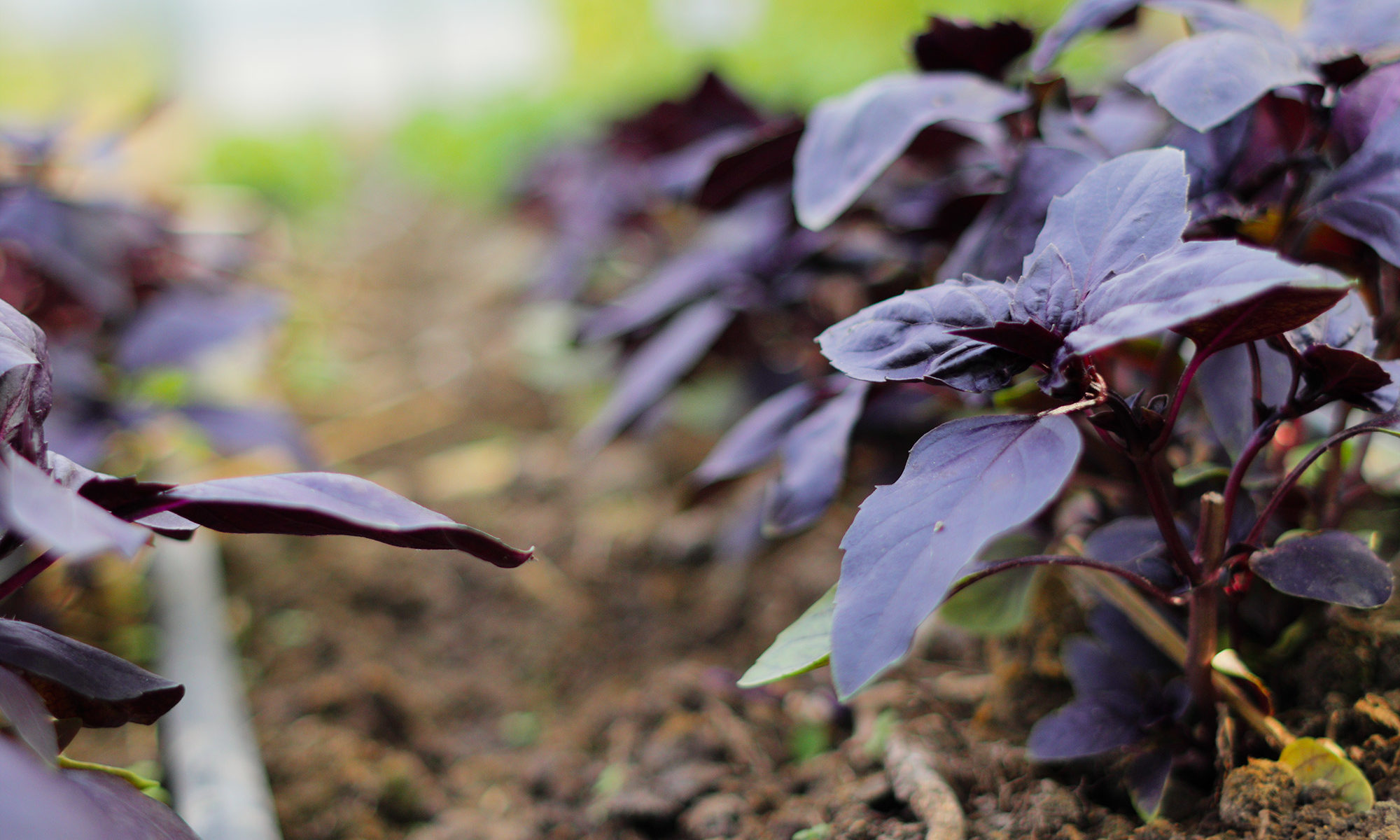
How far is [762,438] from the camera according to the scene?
894 mm

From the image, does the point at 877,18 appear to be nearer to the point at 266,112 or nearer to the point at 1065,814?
the point at 1065,814

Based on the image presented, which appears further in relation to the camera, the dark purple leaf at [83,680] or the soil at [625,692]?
the soil at [625,692]

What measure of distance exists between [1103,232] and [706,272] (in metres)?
0.67

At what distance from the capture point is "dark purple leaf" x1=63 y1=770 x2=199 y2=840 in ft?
1.58

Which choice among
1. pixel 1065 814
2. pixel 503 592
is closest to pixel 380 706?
pixel 503 592

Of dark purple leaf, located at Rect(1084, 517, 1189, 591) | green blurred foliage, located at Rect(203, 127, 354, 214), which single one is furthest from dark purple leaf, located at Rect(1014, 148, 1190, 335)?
green blurred foliage, located at Rect(203, 127, 354, 214)

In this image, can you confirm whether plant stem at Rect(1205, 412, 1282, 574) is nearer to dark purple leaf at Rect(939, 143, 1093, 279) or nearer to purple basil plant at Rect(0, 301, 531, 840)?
dark purple leaf at Rect(939, 143, 1093, 279)

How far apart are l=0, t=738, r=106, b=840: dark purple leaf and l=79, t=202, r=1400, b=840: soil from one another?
1.80ft

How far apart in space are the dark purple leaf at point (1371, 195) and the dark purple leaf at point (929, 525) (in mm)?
299

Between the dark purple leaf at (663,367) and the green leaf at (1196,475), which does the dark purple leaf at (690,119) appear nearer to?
the dark purple leaf at (663,367)

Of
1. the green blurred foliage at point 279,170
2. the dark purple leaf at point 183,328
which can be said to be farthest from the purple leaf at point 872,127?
the green blurred foliage at point 279,170

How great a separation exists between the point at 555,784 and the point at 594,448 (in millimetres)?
396

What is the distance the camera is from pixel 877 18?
2707 mm

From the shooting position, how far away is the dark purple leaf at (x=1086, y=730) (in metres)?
0.65
